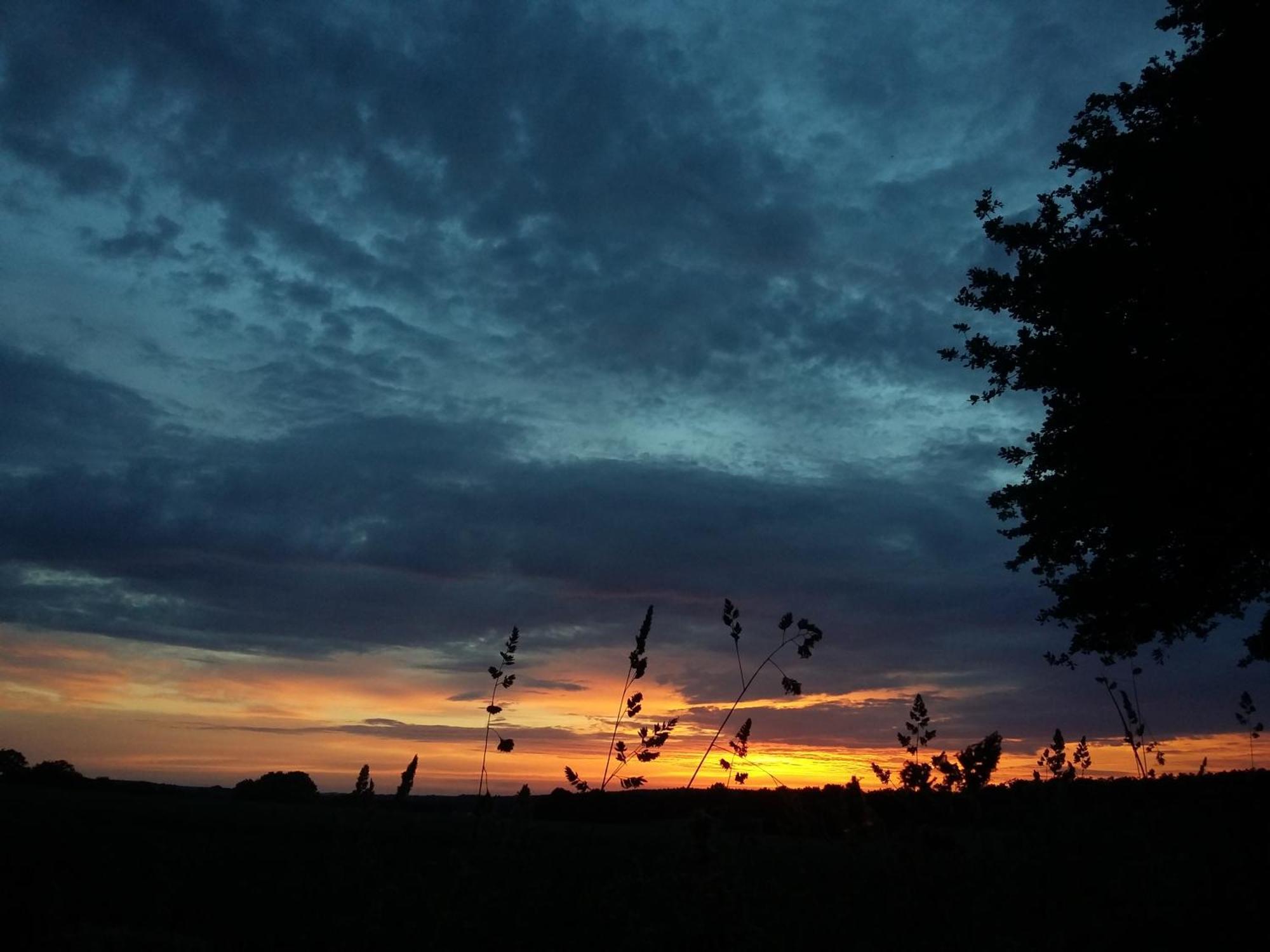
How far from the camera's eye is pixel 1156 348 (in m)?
15.0

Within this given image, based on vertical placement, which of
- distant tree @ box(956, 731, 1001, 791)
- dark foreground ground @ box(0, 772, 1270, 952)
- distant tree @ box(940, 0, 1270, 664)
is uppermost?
distant tree @ box(940, 0, 1270, 664)

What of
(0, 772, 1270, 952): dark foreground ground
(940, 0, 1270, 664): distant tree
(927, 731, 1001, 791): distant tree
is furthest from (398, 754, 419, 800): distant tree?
(940, 0, 1270, 664): distant tree

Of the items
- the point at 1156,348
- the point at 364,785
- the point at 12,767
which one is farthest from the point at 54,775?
the point at 1156,348

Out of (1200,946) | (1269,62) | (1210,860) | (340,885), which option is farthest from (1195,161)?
(340,885)

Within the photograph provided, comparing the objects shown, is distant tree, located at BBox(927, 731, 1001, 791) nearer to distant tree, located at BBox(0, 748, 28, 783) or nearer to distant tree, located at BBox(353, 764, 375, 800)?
distant tree, located at BBox(353, 764, 375, 800)

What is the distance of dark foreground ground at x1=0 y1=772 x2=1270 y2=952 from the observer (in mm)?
4922

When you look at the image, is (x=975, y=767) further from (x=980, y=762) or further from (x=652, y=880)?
(x=652, y=880)

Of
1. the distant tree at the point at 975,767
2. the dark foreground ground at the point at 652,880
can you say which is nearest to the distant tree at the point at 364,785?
the dark foreground ground at the point at 652,880

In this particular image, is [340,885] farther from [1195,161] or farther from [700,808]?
[1195,161]

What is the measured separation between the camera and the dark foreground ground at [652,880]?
492 centimetres

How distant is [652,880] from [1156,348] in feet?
44.4

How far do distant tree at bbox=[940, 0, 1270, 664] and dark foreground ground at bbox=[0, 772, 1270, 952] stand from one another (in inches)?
305

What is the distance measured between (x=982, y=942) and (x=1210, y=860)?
314 cm

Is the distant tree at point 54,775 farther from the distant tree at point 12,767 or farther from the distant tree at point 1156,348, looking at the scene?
the distant tree at point 1156,348
